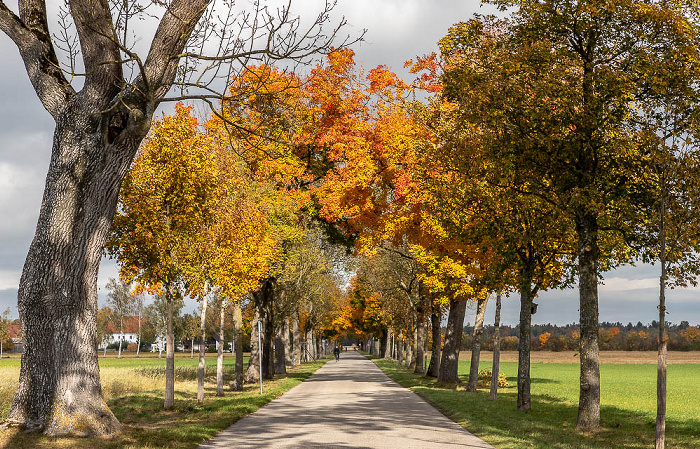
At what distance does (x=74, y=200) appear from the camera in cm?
1130

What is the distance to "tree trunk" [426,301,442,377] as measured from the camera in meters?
34.8

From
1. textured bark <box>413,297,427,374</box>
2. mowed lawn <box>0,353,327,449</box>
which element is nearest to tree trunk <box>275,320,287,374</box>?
textured bark <box>413,297,427,374</box>

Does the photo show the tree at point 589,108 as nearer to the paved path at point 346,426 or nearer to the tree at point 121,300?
the paved path at point 346,426

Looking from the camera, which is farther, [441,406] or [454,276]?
[454,276]

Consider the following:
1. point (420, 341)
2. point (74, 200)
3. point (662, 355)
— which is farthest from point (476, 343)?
point (74, 200)

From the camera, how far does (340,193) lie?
2923 centimetres

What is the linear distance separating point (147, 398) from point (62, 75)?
13.1 meters

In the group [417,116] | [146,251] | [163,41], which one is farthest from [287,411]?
[417,116]

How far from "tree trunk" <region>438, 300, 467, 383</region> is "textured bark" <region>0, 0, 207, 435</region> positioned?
19.7 metres

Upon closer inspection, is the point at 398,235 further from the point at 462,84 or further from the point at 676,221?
the point at 676,221

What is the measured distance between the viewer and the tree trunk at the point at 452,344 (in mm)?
29156

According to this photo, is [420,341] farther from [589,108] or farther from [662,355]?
[662,355]

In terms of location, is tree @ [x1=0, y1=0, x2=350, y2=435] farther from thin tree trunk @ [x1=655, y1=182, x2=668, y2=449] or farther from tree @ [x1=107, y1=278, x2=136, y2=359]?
tree @ [x1=107, y1=278, x2=136, y2=359]

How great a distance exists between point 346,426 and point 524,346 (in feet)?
22.4
